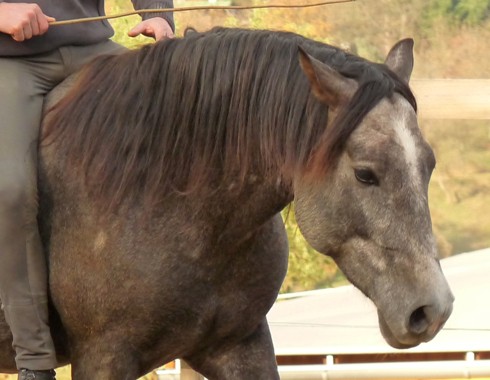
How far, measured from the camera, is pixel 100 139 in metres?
3.35

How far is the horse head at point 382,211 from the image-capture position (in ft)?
9.16

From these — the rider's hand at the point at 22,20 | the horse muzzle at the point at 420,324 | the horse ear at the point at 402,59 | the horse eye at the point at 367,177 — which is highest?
the rider's hand at the point at 22,20

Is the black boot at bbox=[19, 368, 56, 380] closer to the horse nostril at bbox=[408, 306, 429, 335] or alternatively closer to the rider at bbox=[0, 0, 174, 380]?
the rider at bbox=[0, 0, 174, 380]

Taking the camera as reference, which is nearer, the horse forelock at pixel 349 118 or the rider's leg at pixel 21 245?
the horse forelock at pixel 349 118

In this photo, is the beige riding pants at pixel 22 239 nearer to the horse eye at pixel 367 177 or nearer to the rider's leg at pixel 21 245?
the rider's leg at pixel 21 245

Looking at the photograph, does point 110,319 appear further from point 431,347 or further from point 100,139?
point 431,347

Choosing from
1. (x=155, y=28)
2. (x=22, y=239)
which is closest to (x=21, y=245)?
(x=22, y=239)

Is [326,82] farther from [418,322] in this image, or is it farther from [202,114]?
[418,322]

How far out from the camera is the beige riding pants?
3.30 meters

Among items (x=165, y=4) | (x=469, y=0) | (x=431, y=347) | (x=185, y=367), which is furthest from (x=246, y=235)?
(x=469, y=0)

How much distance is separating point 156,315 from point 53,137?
24.3 inches

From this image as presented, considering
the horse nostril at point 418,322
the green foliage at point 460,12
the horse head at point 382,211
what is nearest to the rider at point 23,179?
the horse head at point 382,211

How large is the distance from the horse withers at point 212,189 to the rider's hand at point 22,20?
0.19 metres

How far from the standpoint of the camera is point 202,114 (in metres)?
3.20
